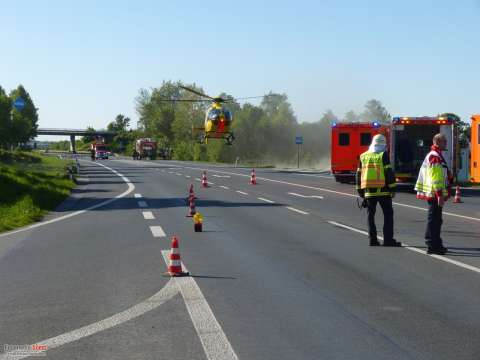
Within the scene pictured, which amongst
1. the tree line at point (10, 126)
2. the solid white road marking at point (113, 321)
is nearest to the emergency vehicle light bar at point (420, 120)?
the solid white road marking at point (113, 321)

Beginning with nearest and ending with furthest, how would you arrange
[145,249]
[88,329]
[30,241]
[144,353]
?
[144,353] < [88,329] < [145,249] < [30,241]

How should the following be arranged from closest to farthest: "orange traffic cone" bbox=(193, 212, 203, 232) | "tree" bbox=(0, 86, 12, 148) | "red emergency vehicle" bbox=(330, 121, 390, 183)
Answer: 1. "orange traffic cone" bbox=(193, 212, 203, 232)
2. "red emergency vehicle" bbox=(330, 121, 390, 183)
3. "tree" bbox=(0, 86, 12, 148)

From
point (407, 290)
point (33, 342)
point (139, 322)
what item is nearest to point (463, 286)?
point (407, 290)

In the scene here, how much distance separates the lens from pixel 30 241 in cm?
1418

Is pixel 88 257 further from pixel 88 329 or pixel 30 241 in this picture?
pixel 88 329

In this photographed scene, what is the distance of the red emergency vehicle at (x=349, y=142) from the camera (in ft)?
120

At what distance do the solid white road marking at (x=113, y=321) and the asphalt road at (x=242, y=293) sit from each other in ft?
0.04

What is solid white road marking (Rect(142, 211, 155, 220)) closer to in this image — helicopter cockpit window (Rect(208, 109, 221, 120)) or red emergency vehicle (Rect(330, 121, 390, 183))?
red emergency vehicle (Rect(330, 121, 390, 183))

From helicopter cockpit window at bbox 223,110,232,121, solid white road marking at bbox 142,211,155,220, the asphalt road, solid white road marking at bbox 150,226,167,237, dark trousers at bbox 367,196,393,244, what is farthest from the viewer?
helicopter cockpit window at bbox 223,110,232,121

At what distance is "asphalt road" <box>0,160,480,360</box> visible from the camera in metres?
6.12

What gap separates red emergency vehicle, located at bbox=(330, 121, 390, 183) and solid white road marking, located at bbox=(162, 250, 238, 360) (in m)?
28.1

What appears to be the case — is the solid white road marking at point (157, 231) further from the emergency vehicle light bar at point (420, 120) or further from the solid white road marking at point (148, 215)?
the emergency vehicle light bar at point (420, 120)

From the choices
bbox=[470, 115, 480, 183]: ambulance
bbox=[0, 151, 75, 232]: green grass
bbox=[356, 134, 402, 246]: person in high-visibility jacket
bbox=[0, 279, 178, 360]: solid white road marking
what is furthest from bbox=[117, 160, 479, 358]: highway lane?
bbox=[470, 115, 480, 183]: ambulance

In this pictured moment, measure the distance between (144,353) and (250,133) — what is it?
99.1 metres
